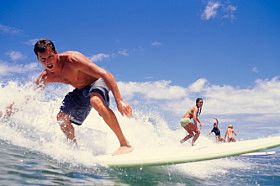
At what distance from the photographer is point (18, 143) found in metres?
6.00

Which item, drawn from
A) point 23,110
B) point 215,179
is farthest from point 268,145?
point 23,110

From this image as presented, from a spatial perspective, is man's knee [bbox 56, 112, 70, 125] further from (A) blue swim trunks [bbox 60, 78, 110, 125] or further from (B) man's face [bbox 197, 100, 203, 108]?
(B) man's face [bbox 197, 100, 203, 108]

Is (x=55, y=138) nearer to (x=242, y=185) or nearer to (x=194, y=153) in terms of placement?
(x=194, y=153)

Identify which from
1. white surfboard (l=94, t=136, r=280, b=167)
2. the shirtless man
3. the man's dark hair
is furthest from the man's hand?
the man's dark hair

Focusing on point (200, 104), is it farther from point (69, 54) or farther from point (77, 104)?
point (69, 54)

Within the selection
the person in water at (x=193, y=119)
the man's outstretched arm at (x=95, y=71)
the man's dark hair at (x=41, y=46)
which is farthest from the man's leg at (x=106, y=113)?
the person in water at (x=193, y=119)

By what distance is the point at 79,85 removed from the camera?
20.2ft

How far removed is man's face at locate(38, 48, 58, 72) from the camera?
5.46m

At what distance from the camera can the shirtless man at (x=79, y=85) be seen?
5516 millimetres

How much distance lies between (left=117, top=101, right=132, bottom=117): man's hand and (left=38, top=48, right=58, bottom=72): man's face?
1.21m

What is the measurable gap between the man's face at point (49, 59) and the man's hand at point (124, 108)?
1.21 m

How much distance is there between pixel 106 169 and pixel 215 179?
1889 millimetres

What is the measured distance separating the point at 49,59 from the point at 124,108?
1372 mm

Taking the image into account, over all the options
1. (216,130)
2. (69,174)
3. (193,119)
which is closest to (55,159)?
(69,174)
